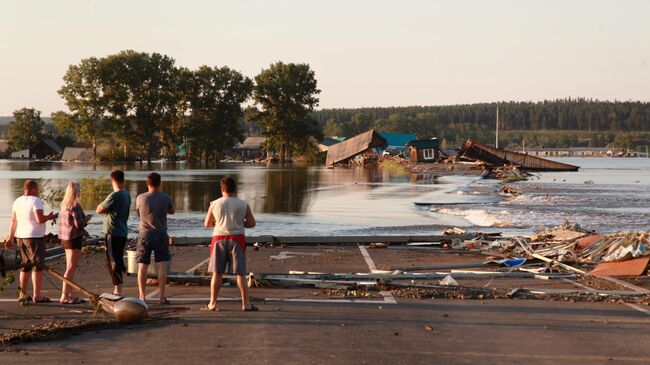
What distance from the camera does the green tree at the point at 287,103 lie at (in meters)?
142

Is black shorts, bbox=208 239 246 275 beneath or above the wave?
above

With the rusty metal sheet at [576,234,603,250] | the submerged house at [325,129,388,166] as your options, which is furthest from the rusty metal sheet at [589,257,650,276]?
the submerged house at [325,129,388,166]

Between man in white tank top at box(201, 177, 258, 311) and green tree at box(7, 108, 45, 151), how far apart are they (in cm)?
17673

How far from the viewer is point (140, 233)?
1146cm

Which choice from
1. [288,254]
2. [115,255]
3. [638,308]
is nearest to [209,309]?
[115,255]

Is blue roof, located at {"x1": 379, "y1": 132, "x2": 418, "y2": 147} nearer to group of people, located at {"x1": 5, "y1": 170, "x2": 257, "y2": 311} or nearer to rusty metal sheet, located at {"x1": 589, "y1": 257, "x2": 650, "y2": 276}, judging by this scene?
rusty metal sheet, located at {"x1": 589, "y1": 257, "x2": 650, "y2": 276}

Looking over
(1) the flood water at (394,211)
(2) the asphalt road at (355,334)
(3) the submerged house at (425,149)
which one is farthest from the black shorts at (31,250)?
(3) the submerged house at (425,149)

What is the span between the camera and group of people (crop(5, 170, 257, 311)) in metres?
10.9

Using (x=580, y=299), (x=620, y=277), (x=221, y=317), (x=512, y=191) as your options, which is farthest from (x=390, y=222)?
(x=512, y=191)

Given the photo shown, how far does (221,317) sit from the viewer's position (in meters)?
10.4

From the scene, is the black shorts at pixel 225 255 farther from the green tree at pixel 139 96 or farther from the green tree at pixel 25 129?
the green tree at pixel 25 129

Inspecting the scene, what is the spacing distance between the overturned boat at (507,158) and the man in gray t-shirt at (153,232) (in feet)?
311

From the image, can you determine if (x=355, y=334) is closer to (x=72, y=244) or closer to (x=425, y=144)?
(x=72, y=244)

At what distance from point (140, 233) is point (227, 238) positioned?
1.42m
